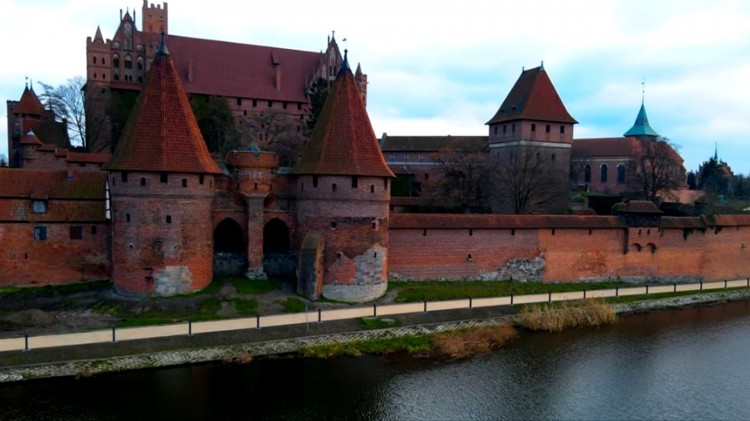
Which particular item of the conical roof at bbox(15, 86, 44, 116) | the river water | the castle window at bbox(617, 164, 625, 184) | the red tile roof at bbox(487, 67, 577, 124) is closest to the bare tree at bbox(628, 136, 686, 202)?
the castle window at bbox(617, 164, 625, 184)

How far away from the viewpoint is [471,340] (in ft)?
56.3

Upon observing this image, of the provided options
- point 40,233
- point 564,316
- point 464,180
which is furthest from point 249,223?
point 464,180

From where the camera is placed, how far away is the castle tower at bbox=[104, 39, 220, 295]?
18.0 m

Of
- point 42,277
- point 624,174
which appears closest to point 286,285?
point 42,277

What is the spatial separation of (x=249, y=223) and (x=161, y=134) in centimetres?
426

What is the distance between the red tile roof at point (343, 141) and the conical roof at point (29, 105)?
77.8 ft

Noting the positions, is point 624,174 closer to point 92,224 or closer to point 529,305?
point 529,305

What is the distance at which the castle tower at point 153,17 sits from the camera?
173 feet

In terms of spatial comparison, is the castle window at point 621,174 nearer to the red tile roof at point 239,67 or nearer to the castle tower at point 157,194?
the red tile roof at point 239,67

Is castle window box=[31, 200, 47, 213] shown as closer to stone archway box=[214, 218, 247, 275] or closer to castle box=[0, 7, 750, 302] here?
castle box=[0, 7, 750, 302]

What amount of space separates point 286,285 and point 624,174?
3313 cm

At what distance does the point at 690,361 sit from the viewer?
16375mm

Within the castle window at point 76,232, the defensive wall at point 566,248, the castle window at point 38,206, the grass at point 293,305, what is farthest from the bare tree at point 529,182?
the castle window at point 38,206

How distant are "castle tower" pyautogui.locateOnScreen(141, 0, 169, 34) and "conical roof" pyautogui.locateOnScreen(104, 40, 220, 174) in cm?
3786
